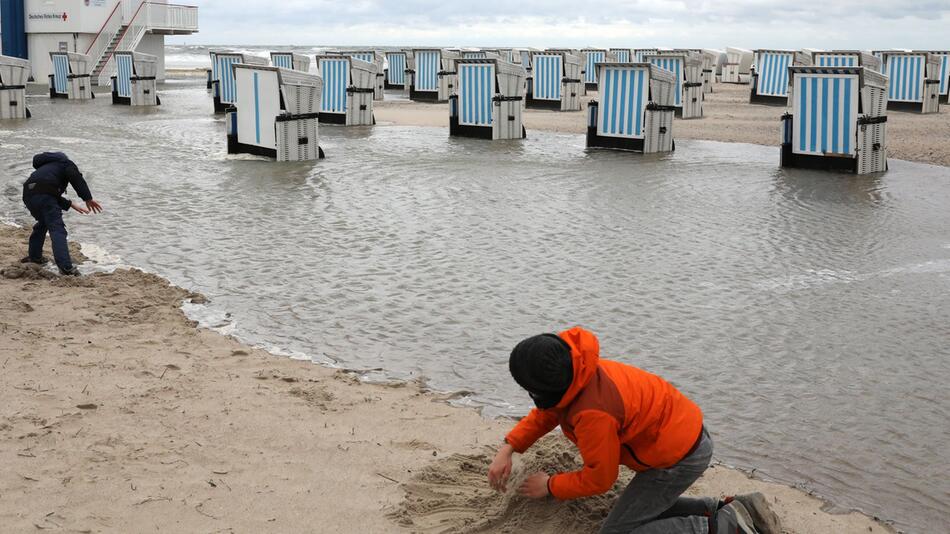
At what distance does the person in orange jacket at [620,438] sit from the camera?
131 inches

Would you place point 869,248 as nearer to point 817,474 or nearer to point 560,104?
point 817,474

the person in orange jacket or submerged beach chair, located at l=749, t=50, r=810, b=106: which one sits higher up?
submerged beach chair, located at l=749, t=50, r=810, b=106

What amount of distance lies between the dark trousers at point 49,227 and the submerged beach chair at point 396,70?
3071 centimetres

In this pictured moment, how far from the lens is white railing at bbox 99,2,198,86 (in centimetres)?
3909

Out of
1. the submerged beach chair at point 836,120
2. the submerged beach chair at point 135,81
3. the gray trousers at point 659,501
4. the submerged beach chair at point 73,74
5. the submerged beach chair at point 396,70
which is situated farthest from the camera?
the submerged beach chair at point 396,70

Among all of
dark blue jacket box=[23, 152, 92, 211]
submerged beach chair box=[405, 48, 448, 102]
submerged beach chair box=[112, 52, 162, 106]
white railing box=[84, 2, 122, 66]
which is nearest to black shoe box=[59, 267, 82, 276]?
dark blue jacket box=[23, 152, 92, 211]

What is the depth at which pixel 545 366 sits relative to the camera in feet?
10.8

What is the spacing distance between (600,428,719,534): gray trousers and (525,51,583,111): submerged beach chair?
24.5 meters

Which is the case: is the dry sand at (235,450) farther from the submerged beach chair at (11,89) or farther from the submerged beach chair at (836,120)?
the submerged beach chair at (11,89)

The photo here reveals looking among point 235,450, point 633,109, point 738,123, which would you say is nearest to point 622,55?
point 738,123

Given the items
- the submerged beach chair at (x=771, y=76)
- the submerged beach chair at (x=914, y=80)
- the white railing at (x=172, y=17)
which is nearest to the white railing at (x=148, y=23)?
the white railing at (x=172, y=17)

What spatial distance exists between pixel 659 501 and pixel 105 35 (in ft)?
132

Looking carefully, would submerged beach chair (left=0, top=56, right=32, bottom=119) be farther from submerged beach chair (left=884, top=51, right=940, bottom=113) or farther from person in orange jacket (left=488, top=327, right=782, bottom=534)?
person in orange jacket (left=488, top=327, right=782, bottom=534)

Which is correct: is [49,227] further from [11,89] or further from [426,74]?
[426,74]
